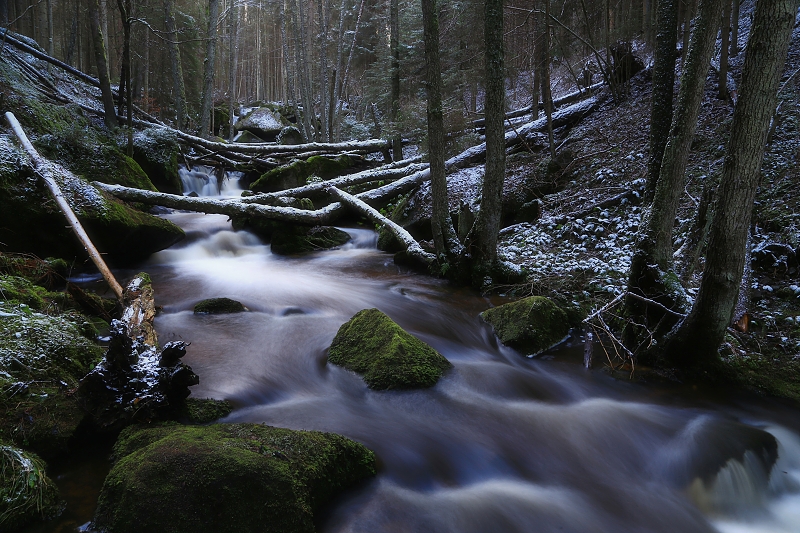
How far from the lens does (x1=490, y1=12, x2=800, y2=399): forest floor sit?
5.54 metres

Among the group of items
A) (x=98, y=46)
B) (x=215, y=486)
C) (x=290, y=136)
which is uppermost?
(x=290, y=136)

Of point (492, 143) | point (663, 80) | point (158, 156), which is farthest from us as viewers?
point (158, 156)

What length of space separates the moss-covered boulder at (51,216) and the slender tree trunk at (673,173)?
26.9 ft

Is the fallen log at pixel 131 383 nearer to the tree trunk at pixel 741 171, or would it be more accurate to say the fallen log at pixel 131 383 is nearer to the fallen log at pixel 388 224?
the tree trunk at pixel 741 171

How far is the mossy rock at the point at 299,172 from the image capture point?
14250 mm

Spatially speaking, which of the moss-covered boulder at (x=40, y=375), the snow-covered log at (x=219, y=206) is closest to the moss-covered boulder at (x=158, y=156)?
the snow-covered log at (x=219, y=206)

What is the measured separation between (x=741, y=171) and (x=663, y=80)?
169 inches

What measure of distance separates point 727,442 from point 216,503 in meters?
4.37

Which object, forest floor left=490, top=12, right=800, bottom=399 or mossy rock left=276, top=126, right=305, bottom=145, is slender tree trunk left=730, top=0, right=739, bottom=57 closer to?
forest floor left=490, top=12, right=800, bottom=399

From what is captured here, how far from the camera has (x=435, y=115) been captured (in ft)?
24.7

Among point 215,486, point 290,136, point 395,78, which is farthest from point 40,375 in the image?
point 290,136

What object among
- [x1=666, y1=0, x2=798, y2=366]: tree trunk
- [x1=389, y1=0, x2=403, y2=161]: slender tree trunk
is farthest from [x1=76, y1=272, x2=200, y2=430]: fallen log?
[x1=389, y1=0, x2=403, y2=161]: slender tree trunk

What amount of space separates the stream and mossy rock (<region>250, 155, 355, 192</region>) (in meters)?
7.59

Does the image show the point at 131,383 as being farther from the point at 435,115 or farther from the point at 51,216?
the point at 435,115
